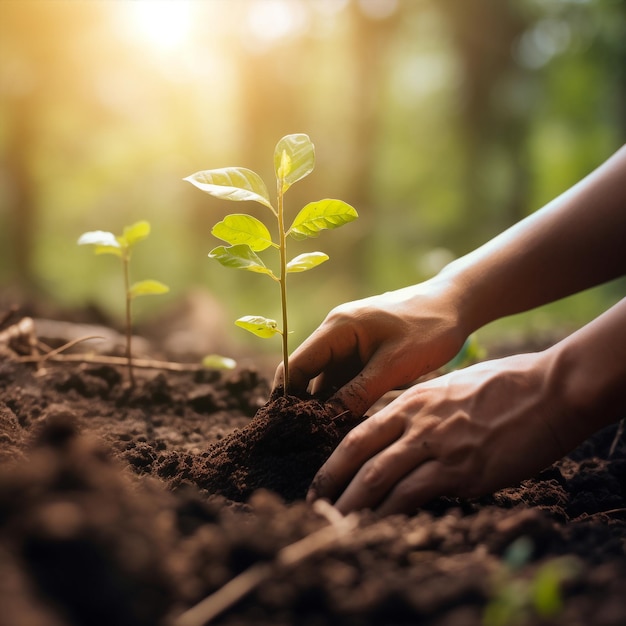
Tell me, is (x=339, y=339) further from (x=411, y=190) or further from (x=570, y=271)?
(x=411, y=190)

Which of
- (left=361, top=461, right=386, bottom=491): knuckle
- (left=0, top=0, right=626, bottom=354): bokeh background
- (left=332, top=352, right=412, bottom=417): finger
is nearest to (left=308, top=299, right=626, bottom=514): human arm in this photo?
(left=361, top=461, right=386, bottom=491): knuckle

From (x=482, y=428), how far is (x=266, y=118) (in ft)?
38.7

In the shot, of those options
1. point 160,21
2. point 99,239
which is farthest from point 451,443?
point 160,21

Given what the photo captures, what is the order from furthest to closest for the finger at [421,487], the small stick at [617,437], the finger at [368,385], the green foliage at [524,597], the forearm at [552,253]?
the small stick at [617,437] < the forearm at [552,253] < the finger at [368,385] < the finger at [421,487] < the green foliage at [524,597]

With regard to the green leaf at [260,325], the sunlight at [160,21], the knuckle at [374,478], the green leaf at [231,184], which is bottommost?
the knuckle at [374,478]

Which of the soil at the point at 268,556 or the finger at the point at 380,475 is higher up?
the soil at the point at 268,556

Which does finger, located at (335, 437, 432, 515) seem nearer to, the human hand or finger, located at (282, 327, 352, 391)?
the human hand

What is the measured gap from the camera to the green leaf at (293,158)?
1492mm

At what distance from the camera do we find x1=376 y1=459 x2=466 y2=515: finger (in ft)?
4.11

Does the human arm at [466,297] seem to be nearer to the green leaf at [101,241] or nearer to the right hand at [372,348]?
the right hand at [372,348]

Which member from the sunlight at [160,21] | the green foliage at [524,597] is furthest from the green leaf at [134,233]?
the sunlight at [160,21]

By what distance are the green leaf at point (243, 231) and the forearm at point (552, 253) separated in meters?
0.60

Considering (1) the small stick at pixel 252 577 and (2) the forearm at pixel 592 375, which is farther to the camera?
(2) the forearm at pixel 592 375

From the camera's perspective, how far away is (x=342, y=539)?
0.93 metres
